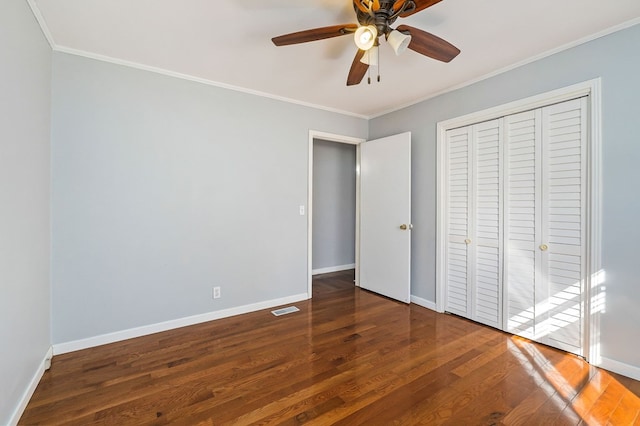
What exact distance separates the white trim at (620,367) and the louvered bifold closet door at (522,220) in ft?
1.52

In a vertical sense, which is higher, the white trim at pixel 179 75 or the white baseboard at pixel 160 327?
the white trim at pixel 179 75

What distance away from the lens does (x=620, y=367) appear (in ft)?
6.47

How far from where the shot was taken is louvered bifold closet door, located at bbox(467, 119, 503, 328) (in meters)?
2.70

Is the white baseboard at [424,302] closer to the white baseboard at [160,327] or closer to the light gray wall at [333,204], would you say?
the white baseboard at [160,327]

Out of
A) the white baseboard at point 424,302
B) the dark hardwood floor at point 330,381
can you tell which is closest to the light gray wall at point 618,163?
the dark hardwood floor at point 330,381

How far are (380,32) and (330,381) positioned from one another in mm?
2224

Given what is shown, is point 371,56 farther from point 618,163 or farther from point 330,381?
point 330,381

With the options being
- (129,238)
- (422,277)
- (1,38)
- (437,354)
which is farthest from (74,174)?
(422,277)

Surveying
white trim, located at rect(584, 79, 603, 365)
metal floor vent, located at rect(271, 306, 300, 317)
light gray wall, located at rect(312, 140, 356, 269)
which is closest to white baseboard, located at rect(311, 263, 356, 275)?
light gray wall, located at rect(312, 140, 356, 269)

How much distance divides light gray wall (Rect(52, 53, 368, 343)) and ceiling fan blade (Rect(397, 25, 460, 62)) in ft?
6.09

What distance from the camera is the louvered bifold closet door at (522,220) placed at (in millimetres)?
2441

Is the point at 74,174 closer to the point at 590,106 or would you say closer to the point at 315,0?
the point at 315,0

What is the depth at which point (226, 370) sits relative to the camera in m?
2.05

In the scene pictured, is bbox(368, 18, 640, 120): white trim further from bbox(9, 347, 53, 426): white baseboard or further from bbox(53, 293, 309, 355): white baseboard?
bbox(9, 347, 53, 426): white baseboard
